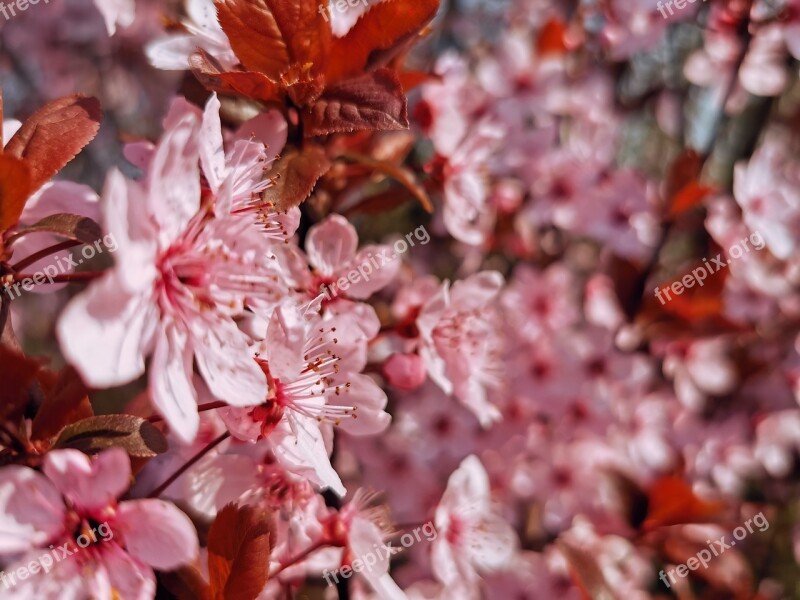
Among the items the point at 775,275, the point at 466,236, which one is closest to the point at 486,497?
the point at 466,236

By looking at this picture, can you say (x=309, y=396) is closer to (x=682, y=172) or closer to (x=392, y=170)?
(x=392, y=170)

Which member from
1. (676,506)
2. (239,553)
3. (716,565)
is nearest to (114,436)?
(239,553)

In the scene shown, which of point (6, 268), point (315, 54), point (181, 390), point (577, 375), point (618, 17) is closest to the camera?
point (181, 390)

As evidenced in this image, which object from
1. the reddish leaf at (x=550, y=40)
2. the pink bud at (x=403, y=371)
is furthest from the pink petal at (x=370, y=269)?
the reddish leaf at (x=550, y=40)

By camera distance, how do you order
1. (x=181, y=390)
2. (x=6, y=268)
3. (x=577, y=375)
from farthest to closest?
(x=577, y=375) < (x=6, y=268) < (x=181, y=390)

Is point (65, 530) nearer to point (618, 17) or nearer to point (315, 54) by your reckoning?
point (315, 54)

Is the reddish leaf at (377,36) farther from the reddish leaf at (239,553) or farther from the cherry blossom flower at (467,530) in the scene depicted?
the cherry blossom flower at (467,530)
